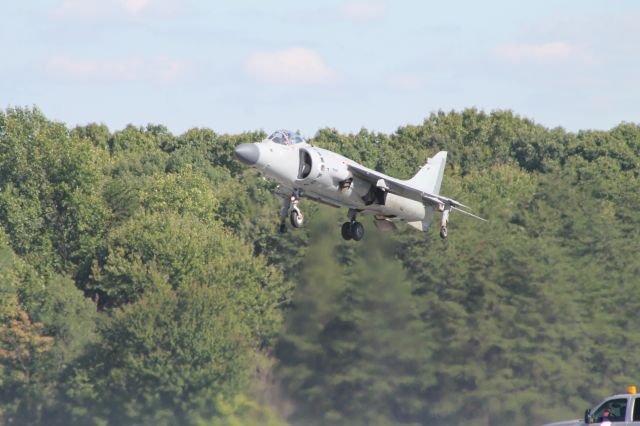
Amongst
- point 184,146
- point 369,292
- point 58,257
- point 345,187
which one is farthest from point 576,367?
point 184,146

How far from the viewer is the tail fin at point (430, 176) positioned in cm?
4622

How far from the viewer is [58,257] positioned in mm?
78250

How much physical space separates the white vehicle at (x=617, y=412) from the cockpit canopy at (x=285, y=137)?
13.3 metres

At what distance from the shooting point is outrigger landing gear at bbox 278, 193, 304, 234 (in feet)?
125

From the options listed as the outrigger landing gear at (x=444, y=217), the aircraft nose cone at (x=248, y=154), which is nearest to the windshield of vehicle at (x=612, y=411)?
the aircraft nose cone at (x=248, y=154)

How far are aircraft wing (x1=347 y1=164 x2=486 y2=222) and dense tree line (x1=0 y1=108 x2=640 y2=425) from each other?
288 inches

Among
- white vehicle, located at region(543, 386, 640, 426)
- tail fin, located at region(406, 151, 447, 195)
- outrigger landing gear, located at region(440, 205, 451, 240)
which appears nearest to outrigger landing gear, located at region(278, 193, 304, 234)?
outrigger landing gear, located at region(440, 205, 451, 240)

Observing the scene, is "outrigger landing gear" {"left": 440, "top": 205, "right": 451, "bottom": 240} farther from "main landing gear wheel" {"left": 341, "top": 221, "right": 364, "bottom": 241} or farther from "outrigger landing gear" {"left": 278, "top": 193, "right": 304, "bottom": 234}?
"outrigger landing gear" {"left": 278, "top": 193, "right": 304, "bottom": 234}

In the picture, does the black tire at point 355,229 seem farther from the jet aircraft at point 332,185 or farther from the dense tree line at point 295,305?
the dense tree line at point 295,305

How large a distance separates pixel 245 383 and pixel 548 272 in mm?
14296

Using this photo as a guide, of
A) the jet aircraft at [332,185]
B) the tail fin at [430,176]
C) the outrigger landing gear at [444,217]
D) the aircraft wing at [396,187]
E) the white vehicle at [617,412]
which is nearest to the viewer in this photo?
the white vehicle at [617,412]

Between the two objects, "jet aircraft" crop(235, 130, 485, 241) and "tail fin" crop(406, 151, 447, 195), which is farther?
"tail fin" crop(406, 151, 447, 195)

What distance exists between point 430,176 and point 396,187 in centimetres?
554

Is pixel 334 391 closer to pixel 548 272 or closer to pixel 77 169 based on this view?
pixel 548 272
